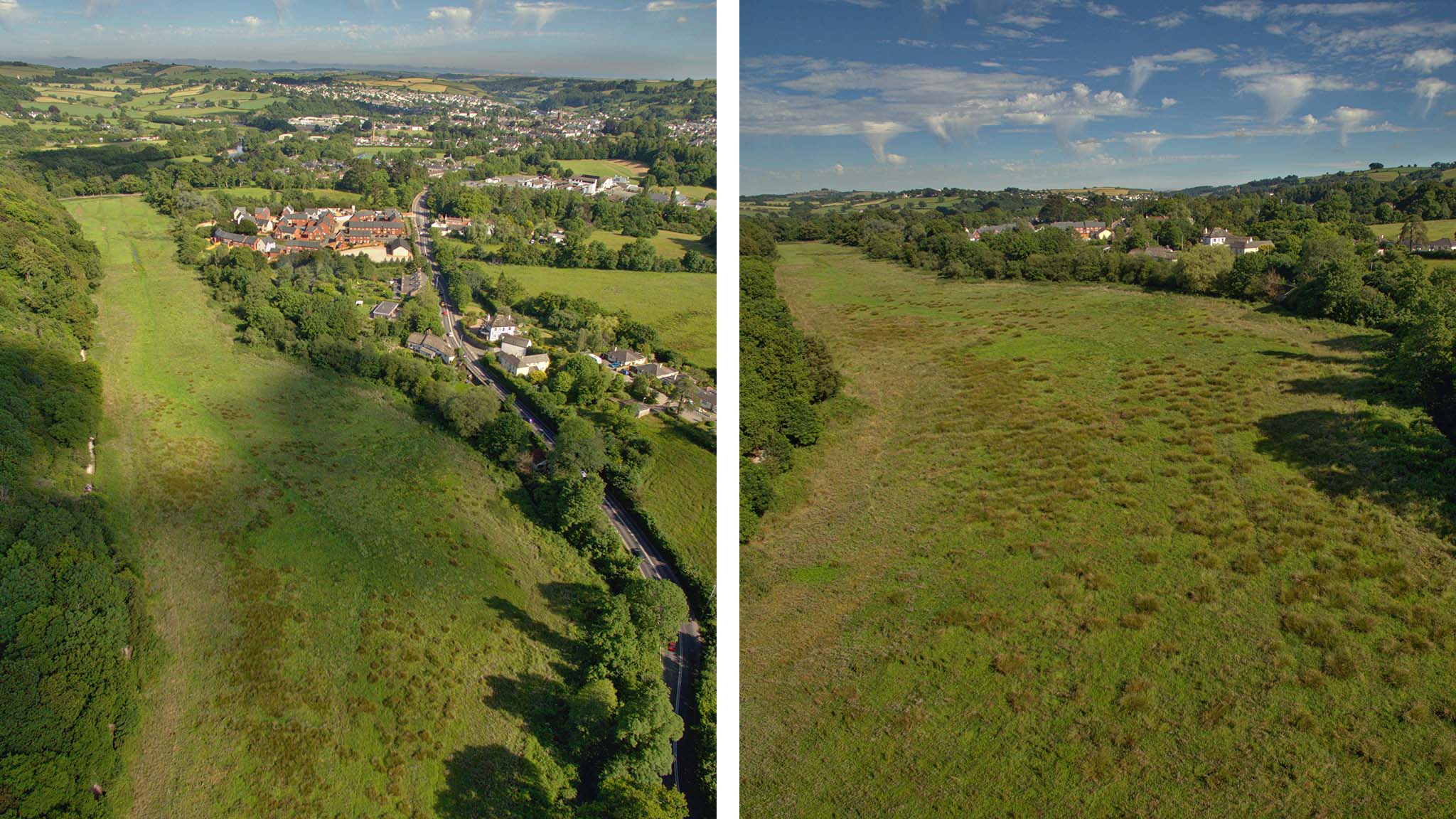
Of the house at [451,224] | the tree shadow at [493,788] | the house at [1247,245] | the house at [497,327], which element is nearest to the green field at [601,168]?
the house at [451,224]

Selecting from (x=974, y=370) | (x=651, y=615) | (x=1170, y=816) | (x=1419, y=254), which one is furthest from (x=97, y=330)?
(x=1419, y=254)

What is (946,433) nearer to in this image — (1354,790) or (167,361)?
(1354,790)

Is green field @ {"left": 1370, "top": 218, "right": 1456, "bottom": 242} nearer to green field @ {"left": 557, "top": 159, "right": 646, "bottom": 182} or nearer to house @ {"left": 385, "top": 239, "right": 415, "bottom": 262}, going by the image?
green field @ {"left": 557, "top": 159, "right": 646, "bottom": 182}

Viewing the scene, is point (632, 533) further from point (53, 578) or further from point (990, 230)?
point (990, 230)

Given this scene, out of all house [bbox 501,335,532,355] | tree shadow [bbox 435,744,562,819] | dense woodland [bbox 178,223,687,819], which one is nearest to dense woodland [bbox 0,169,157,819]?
dense woodland [bbox 178,223,687,819]

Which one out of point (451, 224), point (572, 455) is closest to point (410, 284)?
point (451, 224)

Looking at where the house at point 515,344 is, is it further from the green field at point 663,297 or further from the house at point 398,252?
the house at point 398,252
